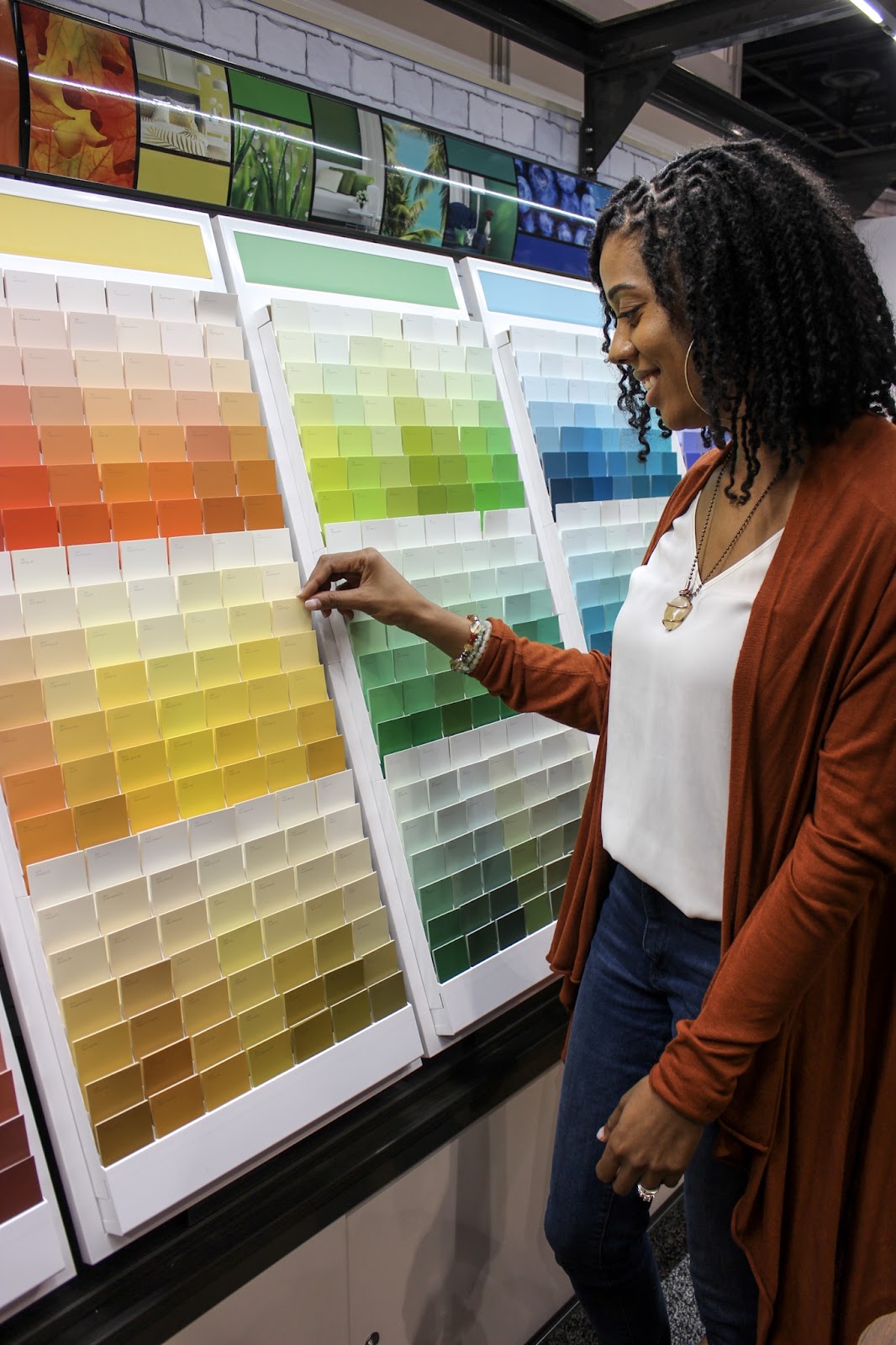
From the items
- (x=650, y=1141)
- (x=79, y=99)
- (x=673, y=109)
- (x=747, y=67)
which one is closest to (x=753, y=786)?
(x=650, y=1141)

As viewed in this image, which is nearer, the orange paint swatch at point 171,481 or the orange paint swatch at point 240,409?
the orange paint swatch at point 171,481

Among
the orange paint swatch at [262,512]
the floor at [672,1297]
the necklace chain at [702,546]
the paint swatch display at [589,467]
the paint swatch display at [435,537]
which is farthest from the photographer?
the paint swatch display at [589,467]

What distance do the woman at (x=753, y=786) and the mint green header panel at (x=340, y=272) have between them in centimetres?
57

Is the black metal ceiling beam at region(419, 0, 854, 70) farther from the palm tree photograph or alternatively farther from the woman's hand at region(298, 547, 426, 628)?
the woman's hand at region(298, 547, 426, 628)

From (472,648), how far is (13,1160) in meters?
0.81

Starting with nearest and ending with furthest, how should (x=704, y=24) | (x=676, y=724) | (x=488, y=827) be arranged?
(x=676, y=724) → (x=488, y=827) → (x=704, y=24)

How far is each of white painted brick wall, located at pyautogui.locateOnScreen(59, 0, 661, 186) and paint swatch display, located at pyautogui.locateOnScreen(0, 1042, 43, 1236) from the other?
4.96ft

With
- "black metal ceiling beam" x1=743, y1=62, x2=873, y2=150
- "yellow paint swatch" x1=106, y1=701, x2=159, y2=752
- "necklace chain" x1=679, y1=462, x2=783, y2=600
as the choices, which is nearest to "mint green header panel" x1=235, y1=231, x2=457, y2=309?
"yellow paint swatch" x1=106, y1=701, x2=159, y2=752

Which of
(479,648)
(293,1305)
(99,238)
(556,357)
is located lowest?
(293,1305)

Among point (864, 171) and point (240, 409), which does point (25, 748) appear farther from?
point (864, 171)

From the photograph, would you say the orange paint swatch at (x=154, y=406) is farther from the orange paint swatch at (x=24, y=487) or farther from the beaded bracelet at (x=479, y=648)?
the beaded bracelet at (x=479, y=648)

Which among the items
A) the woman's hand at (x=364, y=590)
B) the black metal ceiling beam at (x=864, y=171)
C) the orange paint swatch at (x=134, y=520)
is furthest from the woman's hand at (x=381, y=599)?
the black metal ceiling beam at (x=864, y=171)

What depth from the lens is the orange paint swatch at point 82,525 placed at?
3.95 feet

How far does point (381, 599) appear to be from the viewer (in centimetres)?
140
